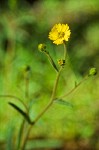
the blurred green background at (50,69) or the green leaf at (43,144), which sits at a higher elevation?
the blurred green background at (50,69)

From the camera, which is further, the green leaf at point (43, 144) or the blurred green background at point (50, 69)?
the blurred green background at point (50, 69)

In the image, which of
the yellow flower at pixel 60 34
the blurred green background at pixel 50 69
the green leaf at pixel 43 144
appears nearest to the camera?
the yellow flower at pixel 60 34

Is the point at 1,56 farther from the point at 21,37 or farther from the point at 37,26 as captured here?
the point at 37,26

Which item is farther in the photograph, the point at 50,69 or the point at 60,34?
the point at 50,69

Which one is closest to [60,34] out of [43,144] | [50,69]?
[43,144]

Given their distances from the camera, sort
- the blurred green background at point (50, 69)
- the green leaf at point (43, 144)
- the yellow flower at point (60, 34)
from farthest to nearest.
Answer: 1. the blurred green background at point (50, 69)
2. the green leaf at point (43, 144)
3. the yellow flower at point (60, 34)

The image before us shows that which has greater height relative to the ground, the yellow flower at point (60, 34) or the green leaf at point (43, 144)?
the yellow flower at point (60, 34)

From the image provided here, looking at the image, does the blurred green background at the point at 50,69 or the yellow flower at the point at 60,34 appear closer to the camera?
the yellow flower at the point at 60,34

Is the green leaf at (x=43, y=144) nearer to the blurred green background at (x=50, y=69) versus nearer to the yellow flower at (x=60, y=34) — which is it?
the blurred green background at (x=50, y=69)

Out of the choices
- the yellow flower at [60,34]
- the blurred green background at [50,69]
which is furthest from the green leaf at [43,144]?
the yellow flower at [60,34]

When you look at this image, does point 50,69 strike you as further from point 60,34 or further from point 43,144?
point 60,34
